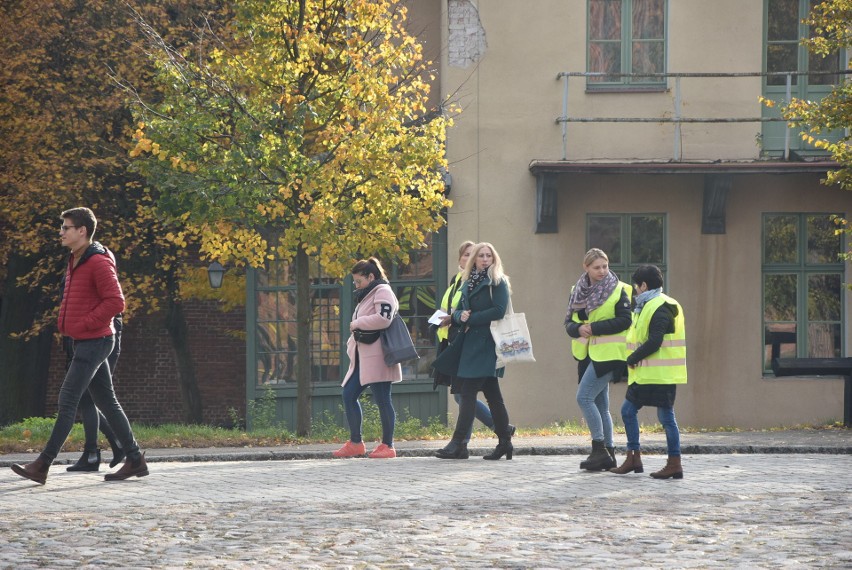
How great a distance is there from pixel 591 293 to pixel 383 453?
102 inches

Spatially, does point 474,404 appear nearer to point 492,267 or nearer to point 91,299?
point 492,267

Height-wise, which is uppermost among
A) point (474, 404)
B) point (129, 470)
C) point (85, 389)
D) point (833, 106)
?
point (833, 106)

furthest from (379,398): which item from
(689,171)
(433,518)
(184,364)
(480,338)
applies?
(184,364)

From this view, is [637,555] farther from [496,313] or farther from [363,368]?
[363,368]

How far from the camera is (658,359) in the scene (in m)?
10.5

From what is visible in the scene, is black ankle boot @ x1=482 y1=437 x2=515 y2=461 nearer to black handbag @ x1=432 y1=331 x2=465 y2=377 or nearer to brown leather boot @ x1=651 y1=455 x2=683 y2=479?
black handbag @ x1=432 y1=331 x2=465 y2=377

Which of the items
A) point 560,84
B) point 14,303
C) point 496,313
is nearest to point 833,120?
point 560,84

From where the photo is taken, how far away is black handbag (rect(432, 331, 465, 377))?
12.2 m

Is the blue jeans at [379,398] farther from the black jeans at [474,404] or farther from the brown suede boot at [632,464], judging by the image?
the brown suede boot at [632,464]

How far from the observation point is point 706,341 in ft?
65.5

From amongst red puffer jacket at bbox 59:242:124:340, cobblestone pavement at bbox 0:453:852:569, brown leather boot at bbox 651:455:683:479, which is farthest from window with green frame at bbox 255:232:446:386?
red puffer jacket at bbox 59:242:124:340

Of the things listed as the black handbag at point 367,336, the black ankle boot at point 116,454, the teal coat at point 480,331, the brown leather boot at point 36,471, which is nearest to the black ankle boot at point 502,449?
the teal coat at point 480,331

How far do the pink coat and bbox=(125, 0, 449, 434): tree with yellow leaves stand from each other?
2.72 m

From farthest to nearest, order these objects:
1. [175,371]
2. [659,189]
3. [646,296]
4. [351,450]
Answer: [175,371] < [659,189] < [351,450] < [646,296]
